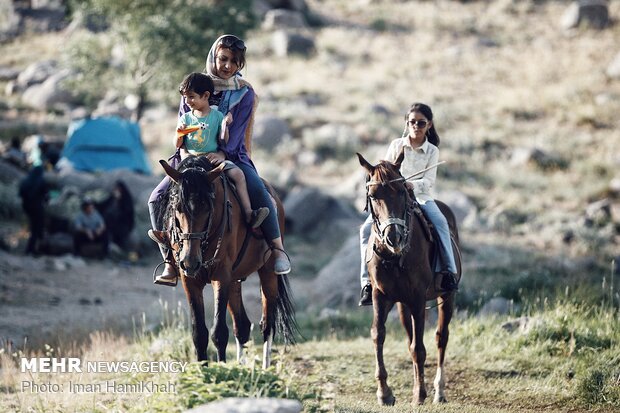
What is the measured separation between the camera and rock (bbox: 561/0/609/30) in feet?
146

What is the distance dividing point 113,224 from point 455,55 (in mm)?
25704

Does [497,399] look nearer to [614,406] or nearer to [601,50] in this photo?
[614,406]

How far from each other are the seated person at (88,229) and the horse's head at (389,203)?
12.2 meters

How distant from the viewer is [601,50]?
133 ft

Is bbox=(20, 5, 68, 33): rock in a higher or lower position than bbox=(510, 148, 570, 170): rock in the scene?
higher

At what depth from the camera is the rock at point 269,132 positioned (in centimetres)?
2973

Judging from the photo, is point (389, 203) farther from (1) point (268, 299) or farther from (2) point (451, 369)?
(2) point (451, 369)

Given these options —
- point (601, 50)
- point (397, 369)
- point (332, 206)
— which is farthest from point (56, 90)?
point (397, 369)

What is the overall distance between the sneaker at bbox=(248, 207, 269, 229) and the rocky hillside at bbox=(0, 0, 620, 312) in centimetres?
466

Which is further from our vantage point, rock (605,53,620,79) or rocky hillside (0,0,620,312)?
rock (605,53,620,79)

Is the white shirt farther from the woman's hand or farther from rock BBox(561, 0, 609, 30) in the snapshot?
rock BBox(561, 0, 609, 30)

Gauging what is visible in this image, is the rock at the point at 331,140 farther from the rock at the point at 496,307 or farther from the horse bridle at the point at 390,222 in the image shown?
the horse bridle at the point at 390,222

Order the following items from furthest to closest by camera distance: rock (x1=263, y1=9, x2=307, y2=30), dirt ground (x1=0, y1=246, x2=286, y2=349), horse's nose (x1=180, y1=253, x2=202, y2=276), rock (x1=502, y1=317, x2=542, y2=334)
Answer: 1. rock (x1=263, y1=9, x2=307, y2=30)
2. dirt ground (x1=0, y1=246, x2=286, y2=349)
3. rock (x1=502, y1=317, x2=542, y2=334)
4. horse's nose (x1=180, y1=253, x2=202, y2=276)

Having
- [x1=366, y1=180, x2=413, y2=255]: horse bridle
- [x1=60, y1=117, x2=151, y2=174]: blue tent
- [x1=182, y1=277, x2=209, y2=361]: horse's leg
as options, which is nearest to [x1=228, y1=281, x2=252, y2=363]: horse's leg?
[x1=182, y1=277, x2=209, y2=361]: horse's leg
